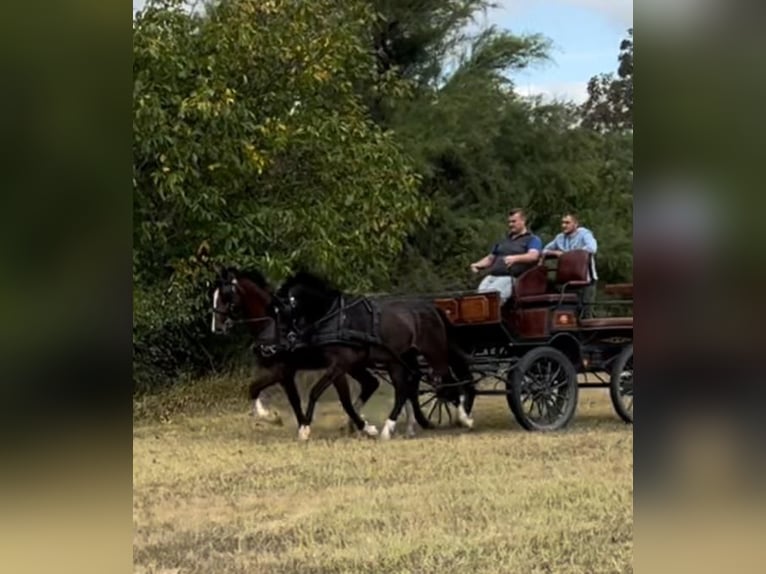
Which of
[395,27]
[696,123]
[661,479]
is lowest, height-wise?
[661,479]

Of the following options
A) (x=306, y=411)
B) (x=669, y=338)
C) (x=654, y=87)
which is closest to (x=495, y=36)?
(x=654, y=87)

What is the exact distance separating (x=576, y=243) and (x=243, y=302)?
1.72 meters

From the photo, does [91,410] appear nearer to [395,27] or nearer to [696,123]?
[395,27]

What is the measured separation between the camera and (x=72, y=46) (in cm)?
430

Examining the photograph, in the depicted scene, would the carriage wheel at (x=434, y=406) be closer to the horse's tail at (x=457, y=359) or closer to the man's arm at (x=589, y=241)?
the horse's tail at (x=457, y=359)

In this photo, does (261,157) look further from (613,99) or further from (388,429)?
(613,99)

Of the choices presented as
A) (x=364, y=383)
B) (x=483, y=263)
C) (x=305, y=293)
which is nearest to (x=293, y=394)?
(x=364, y=383)

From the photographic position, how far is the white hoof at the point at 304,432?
5342 mm

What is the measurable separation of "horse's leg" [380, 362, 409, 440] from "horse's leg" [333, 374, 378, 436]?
63 mm

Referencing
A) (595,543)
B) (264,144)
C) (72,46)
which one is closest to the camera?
(72,46)

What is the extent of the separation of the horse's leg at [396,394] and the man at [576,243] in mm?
982

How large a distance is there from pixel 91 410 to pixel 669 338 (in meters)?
2.47

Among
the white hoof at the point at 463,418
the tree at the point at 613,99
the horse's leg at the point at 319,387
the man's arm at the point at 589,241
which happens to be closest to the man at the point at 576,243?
the man's arm at the point at 589,241

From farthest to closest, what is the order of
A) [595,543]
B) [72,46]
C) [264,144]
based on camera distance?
[264,144] → [595,543] → [72,46]
